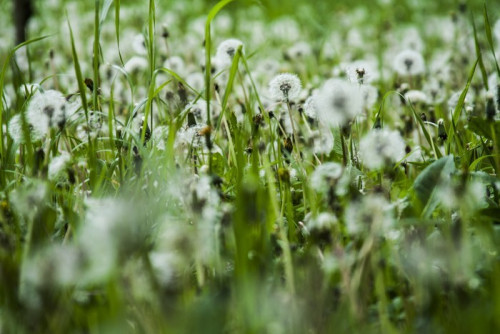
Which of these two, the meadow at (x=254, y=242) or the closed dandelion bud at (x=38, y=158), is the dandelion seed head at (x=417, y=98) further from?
the closed dandelion bud at (x=38, y=158)

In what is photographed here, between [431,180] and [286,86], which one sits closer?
[431,180]

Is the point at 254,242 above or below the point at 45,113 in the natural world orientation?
below

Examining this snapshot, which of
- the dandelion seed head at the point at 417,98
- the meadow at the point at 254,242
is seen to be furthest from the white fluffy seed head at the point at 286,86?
the dandelion seed head at the point at 417,98

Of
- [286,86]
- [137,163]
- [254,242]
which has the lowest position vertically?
[254,242]

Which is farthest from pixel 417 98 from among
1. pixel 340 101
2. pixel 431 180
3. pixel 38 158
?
pixel 38 158

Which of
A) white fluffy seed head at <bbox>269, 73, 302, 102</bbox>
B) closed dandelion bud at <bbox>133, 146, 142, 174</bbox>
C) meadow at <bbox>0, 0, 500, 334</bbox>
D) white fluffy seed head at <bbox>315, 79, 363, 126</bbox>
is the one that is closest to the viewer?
meadow at <bbox>0, 0, 500, 334</bbox>

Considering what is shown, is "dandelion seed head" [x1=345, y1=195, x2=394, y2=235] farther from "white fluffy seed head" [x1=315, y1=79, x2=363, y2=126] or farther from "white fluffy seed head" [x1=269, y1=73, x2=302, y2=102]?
"white fluffy seed head" [x1=269, y1=73, x2=302, y2=102]

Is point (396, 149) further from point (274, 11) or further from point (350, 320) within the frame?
point (274, 11)

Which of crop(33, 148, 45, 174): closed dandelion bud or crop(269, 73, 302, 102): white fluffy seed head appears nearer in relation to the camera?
crop(33, 148, 45, 174): closed dandelion bud

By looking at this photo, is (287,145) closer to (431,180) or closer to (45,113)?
(431,180)

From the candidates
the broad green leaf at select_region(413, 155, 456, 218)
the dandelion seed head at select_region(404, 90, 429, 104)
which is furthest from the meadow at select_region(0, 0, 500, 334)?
the dandelion seed head at select_region(404, 90, 429, 104)

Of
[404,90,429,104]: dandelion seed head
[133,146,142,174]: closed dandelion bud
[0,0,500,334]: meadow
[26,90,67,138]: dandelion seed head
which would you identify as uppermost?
[404,90,429,104]: dandelion seed head
